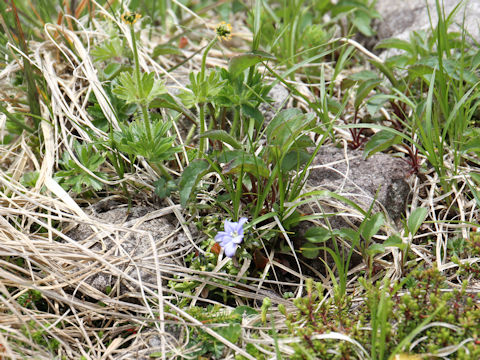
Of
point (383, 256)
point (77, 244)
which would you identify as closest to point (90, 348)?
point (77, 244)

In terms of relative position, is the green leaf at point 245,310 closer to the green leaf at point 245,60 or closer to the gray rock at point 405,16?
the green leaf at point 245,60

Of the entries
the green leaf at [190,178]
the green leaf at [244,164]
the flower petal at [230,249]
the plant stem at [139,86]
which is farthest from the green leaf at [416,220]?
the plant stem at [139,86]

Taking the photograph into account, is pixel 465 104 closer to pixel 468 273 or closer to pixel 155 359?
pixel 468 273

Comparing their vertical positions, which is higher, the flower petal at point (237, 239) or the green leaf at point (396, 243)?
the flower petal at point (237, 239)

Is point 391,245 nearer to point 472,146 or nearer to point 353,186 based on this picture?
point 353,186

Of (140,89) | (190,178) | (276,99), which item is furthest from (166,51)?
(190,178)

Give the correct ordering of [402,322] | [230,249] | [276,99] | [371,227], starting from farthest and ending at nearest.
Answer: [276,99] < [371,227] < [230,249] < [402,322]
